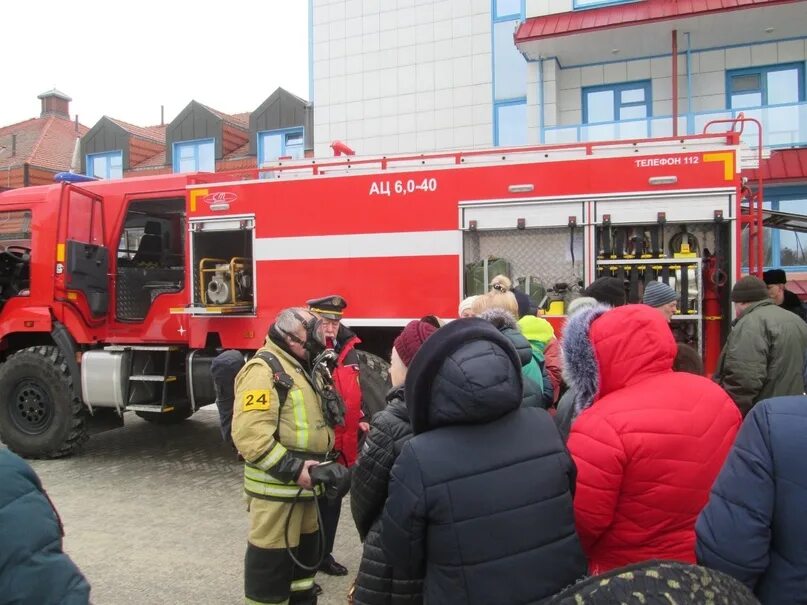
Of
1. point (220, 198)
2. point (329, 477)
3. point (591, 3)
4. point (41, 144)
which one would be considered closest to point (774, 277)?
point (329, 477)

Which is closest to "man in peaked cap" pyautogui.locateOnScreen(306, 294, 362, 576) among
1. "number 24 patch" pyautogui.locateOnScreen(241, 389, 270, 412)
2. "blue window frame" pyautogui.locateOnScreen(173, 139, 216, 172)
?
"number 24 patch" pyautogui.locateOnScreen(241, 389, 270, 412)

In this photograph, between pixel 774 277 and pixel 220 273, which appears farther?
pixel 220 273

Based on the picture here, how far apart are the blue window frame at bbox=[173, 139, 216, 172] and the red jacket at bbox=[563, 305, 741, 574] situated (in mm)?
24900

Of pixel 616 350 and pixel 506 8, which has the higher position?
pixel 506 8

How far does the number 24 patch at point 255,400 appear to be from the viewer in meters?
3.12

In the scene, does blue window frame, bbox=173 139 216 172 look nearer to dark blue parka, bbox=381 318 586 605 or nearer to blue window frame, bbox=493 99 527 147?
blue window frame, bbox=493 99 527 147

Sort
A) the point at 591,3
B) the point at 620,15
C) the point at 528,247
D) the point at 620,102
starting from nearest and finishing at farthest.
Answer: the point at 528,247 < the point at 620,15 < the point at 591,3 < the point at 620,102

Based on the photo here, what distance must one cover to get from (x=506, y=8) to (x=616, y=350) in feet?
51.0

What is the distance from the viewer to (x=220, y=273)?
21.2 feet

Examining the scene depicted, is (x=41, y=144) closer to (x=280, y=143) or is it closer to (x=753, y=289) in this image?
(x=280, y=143)

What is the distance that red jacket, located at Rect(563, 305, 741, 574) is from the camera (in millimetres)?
1912

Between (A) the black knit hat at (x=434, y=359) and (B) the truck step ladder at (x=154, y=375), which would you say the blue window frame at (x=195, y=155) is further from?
(A) the black knit hat at (x=434, y=359)

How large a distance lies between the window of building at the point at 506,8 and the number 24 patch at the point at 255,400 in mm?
14833

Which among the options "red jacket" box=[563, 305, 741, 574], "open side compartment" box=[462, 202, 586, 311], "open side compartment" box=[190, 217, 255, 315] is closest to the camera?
"red jacket" box=[563, 305, 741, 574]
